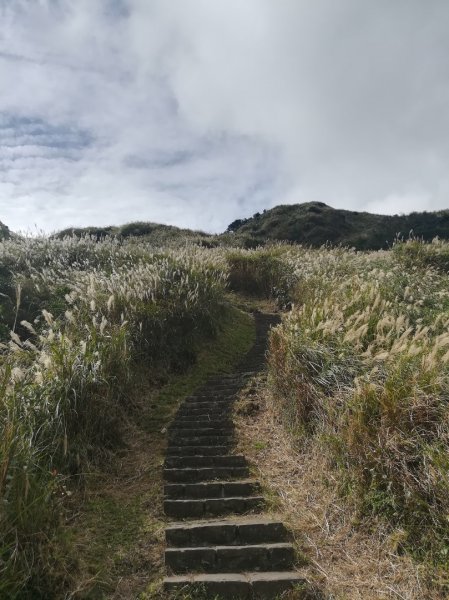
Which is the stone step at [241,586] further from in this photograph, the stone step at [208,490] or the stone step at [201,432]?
the stone step at [201,432]

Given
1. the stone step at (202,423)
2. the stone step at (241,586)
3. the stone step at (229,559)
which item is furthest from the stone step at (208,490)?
the stone step at (202,423)

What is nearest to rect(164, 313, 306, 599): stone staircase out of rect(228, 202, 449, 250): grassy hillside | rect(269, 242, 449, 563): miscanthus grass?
rect(269, 242, 449, 563): miscanthus grass

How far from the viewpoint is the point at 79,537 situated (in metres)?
4.27

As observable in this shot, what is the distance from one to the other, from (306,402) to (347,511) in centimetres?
154

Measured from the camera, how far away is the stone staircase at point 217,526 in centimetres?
391

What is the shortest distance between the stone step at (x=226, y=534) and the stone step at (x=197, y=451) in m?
1.49

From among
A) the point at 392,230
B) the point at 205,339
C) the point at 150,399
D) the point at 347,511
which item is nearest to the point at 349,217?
the point at 392,230

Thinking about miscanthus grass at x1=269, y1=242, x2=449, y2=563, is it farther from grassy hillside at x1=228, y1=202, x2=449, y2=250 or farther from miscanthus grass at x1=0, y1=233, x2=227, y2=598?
grassy hillside at x1=228, y1=202, x2=449, y2=250

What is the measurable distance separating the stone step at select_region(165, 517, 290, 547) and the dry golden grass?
20 cm

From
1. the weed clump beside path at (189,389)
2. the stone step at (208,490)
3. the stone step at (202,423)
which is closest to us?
the weed clump beside path at (189,389)

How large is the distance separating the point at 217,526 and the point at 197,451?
62.9 inches

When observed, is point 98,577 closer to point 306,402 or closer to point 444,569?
point 444,569

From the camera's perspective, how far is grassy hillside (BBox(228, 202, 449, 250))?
104 ft

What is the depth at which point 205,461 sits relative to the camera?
5.75 metres
